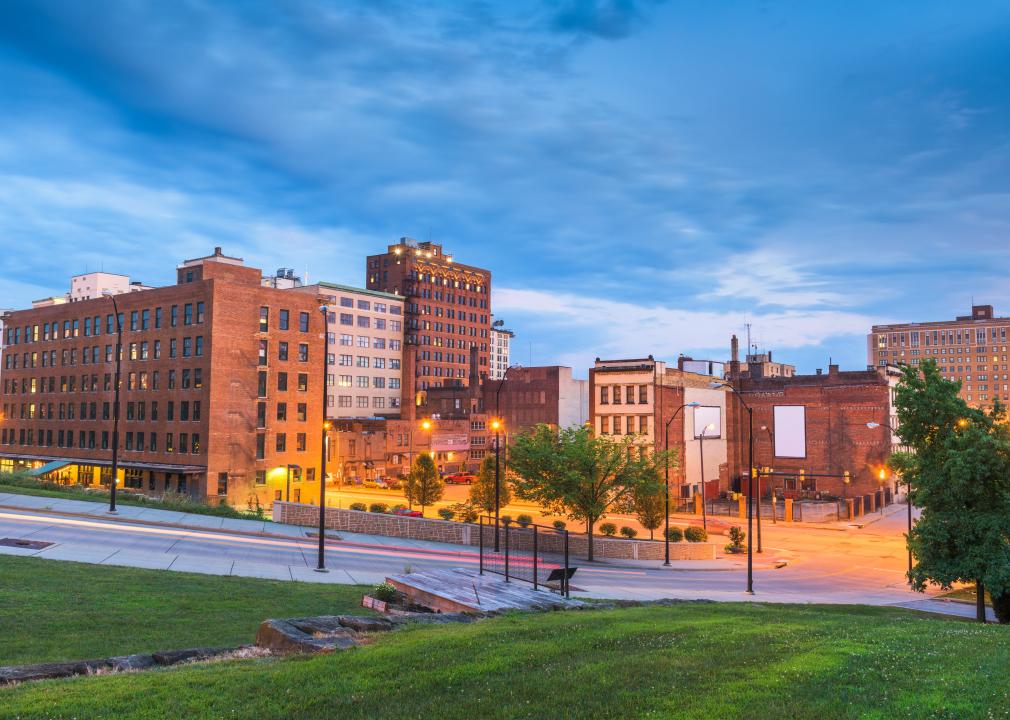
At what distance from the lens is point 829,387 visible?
8100 cm

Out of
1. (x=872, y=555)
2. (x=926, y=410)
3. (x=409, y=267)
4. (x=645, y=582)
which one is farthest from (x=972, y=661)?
(x=409, y=267)

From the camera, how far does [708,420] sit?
8288cm

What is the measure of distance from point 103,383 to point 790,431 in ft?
244

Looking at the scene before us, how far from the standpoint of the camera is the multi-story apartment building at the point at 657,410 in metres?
75.9

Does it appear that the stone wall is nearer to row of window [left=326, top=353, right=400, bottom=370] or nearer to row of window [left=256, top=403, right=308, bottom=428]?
row of window [left=256, top=403, right=308, bottom=428]

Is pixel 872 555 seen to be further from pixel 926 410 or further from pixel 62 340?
pixel 62 340

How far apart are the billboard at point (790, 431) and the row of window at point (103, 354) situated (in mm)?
61162

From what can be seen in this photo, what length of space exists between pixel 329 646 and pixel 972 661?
10225mm

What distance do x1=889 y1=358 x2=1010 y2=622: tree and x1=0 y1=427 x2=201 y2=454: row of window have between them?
58.5 meters

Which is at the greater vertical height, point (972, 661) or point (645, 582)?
point (972, 661)

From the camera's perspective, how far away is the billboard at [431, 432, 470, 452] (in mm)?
111312

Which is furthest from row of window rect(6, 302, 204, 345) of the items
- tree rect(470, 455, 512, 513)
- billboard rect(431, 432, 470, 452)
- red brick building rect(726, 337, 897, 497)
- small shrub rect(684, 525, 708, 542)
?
red brick building rect(726, 337, 897, 497)

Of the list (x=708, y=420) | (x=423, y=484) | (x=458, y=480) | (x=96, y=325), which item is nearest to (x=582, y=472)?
(x=423, y=484)

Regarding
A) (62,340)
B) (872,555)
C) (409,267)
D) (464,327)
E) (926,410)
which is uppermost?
(409,267)
